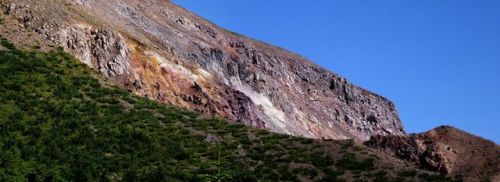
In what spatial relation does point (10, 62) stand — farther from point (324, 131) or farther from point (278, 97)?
point (324, 131)

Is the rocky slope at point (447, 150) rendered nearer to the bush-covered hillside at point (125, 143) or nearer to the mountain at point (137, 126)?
the mountain at point (137, 126)

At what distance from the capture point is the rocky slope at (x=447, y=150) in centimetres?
3959

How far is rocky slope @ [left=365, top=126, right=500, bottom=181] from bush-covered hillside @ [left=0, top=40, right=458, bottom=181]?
15.5 feet

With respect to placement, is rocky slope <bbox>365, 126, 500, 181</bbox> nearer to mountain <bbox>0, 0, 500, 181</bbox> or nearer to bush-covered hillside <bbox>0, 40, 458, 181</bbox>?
mountain <bbox>0, 0, 500, 181</bbox>

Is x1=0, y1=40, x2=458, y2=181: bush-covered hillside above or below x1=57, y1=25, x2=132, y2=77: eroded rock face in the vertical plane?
below

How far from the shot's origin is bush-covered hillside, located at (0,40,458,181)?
32.1 meters

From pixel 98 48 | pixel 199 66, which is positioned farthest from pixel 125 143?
pixel 199 66

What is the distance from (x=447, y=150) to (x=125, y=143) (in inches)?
837

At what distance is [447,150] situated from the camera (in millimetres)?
41781

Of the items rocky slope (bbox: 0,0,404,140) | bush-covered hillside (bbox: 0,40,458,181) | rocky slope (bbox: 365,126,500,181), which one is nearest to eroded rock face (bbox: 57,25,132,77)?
rocky slope (bbox: 0,0,404,140)

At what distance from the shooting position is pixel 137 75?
55.9 meters

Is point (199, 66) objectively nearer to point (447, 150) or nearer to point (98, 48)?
point (98, 48)

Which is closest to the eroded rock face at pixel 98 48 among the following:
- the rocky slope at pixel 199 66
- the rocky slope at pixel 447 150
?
the rocky slope at pixel 199 66

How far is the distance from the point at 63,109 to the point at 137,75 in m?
17.3
